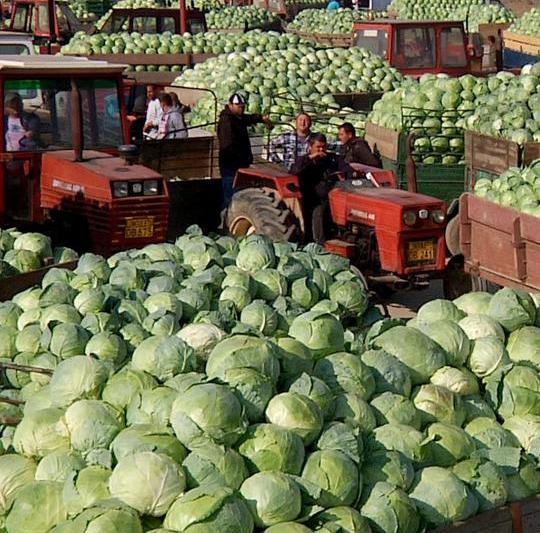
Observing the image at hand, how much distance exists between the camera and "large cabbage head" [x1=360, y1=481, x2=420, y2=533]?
12.8 ft

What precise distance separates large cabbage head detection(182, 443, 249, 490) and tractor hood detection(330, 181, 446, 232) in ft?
17.2

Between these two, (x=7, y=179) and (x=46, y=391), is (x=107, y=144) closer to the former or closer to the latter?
(x=7, y=179)

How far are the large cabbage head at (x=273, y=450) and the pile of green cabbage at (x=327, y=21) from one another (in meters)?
29.6

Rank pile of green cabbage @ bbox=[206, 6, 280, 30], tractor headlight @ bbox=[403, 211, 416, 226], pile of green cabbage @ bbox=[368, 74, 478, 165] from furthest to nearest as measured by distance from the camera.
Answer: pile of green cabbage @ bbox=[206, 6, 280, 30] → pile of green cabbage @ bbox=[368, 74, 478, 165] → tractor headlight @ bbox=[403, 211, 416, 226]

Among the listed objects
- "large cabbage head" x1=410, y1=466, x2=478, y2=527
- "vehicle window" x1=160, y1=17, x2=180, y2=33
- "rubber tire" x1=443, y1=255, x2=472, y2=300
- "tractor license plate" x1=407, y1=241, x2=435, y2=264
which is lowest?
"rubber tire" x1=443, y1=255, x2=472, y2=300

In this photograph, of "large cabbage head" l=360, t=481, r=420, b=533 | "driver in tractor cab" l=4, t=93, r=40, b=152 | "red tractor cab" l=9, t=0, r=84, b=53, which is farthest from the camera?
"red tractor cab" l=9, t=0, r=84, b=53

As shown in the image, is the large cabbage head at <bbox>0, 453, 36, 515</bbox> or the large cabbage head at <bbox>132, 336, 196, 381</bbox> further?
the large cabbage head at <bbox>132, 336, 196, 381</bbox>

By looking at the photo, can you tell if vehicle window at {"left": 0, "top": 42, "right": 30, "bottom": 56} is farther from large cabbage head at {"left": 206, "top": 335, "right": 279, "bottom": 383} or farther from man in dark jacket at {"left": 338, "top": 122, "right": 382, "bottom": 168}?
Result: large cabbage head at {"left": 206, "top": 335, "right": 279, "bottom": 383}

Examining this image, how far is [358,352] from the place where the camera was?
5.15 meters

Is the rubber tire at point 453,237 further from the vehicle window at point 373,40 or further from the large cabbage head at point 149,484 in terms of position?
the vehicle window at point 373,40

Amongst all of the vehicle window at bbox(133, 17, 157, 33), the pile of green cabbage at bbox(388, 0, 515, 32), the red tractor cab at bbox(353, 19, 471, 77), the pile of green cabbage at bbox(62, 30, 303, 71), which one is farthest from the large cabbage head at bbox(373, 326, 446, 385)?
the pile of green cabbage at bbox(388, 0, 515, 32)

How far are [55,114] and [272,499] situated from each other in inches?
253

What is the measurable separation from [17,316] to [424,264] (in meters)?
4.30

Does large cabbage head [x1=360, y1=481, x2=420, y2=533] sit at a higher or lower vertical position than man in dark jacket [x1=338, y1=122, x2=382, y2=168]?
lower
